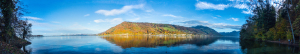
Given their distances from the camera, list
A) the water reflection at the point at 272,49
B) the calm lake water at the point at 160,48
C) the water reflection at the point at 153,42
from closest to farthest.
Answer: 1. the water reflection at the point at 272,49
2. the calm lake water at the point at 160,48
3. the water reflection at the point at 153,42

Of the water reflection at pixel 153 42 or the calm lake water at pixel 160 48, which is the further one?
the water reflection at pixel 153 42

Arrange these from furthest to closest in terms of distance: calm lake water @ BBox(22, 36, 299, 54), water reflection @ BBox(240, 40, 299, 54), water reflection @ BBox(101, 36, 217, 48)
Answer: water reflection @ BBox(101, 36, 217, 48) → calm lake water @ BBox(22, 36, 299, 54) → water reflection @ BBox(240, 40, 299, 54)

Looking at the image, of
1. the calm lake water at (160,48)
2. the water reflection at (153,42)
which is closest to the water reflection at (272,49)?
the calm lake water at (160,48)

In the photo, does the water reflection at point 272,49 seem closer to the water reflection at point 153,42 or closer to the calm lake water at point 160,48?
the calm lake water at point 160,48

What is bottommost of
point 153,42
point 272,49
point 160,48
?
point 153,42

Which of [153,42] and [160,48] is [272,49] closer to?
[160,48]

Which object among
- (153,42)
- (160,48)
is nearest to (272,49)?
(160,48)

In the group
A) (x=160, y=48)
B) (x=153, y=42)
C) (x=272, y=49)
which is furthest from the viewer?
(x=153, y=42)

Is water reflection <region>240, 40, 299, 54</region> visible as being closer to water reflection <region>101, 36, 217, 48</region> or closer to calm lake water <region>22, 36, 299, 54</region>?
calm lake water <region>22, 36, 299, 54</region>

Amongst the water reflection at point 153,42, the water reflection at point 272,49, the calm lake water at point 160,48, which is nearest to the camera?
the water reflection at point 272,49

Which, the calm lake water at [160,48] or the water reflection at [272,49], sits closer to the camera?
the water reflection at [272,49]

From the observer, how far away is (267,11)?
46375mm

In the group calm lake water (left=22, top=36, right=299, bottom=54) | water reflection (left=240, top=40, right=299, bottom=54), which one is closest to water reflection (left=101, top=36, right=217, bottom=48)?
calm lake water (left=22, top=36, right=299, bottom=54)

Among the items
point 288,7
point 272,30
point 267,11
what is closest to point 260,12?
point 267,11
